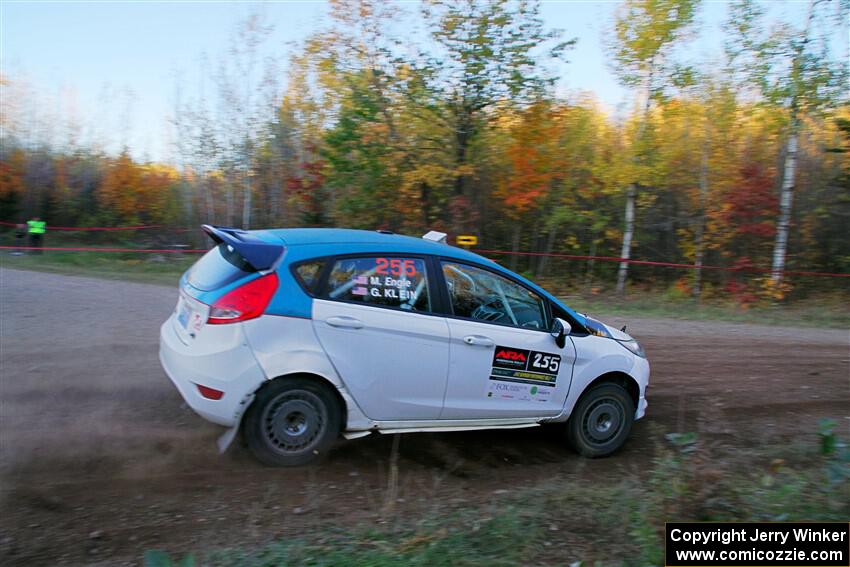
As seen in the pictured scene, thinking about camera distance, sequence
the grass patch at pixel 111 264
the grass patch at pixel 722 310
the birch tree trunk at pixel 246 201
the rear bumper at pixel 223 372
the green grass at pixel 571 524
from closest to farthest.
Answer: the green grass at pixel 571 524
the rear bumper at pixel 223 372
the grass patch at pixel 722 310
the grass patch at pixel 111 264
the birch tree trunk at pixel 246 201

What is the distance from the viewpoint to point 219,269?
17.4 ft

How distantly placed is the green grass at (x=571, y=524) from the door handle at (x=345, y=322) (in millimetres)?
1427

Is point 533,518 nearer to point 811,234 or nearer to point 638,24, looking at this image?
point 638,24

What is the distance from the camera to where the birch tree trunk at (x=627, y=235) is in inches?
710

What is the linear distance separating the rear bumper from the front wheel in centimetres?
281

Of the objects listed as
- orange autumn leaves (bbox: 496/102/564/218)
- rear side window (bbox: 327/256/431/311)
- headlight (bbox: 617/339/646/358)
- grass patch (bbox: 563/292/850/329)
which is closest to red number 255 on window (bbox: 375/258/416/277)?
rear side window (bbox: 327/256/431/311)

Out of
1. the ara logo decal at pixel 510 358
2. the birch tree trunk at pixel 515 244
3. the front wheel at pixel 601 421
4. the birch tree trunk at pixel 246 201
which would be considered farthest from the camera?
the birch tree trunk at pixel 246 201

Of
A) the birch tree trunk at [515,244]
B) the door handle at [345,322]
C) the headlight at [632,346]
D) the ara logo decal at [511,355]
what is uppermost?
the birch tree trunk at [515,244]

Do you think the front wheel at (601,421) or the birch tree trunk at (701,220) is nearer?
the front wheel at (601,421)

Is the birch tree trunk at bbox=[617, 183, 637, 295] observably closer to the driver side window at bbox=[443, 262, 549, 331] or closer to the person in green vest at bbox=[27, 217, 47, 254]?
the driver side window at bbox=[443, 262, 549, 331]

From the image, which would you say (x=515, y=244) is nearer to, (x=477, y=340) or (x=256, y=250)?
(x=477, y=340)

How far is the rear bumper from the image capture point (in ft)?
15.9

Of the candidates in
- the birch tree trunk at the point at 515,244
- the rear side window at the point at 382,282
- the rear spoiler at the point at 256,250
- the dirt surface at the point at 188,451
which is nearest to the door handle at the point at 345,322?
the rear side window at the point at 382,282

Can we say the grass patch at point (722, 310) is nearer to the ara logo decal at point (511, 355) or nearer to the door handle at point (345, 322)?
the ara logo decal at point (511, 355)
